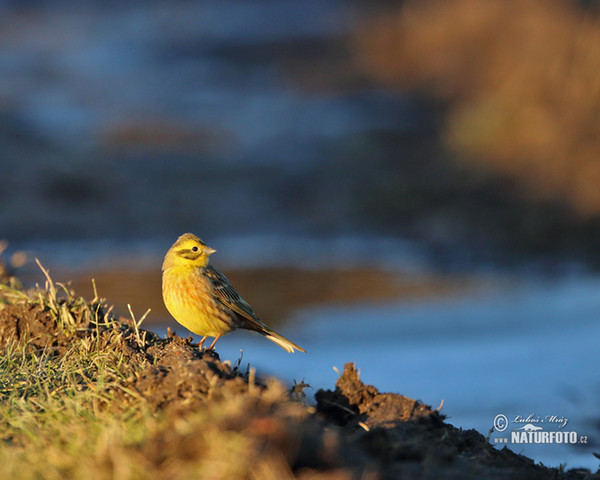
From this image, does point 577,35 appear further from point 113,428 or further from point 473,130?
point 113,428

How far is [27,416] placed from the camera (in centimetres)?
421

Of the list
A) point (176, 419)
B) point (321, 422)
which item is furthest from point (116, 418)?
point (321, 422)

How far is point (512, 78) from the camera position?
55.4 feet

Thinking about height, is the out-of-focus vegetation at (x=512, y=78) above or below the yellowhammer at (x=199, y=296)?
above

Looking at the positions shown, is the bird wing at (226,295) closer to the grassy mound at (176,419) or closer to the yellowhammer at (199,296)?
the yellowhammer at (199,296)

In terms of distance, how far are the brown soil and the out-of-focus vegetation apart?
34.0 feet

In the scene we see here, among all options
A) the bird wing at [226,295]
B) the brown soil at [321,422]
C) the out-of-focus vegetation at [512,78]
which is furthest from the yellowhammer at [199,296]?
the out-of-focus vegetation at [512,78]

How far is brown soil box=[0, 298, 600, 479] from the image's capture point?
3.48 metres

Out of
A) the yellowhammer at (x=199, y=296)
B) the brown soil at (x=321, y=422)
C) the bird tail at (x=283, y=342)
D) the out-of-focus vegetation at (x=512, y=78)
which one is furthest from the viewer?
the out-of-focus vegetation at (x=512, y=78)

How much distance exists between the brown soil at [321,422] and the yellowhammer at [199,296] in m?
0.56

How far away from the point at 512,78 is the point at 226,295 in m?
12.0

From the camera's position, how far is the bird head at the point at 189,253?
20.6 feet

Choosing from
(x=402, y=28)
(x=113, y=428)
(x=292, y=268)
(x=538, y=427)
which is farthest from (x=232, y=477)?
(x=402, y=28)

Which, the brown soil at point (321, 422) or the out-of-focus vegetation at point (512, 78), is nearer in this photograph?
the brown soil at point (321, 422)
